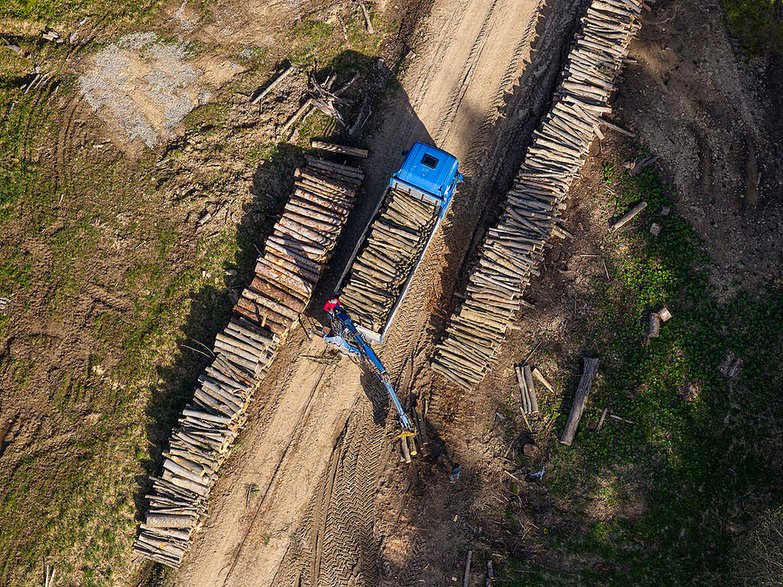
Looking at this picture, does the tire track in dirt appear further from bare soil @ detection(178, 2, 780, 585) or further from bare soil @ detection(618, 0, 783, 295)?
bare soil @ detection(618, 0, 783, 295)

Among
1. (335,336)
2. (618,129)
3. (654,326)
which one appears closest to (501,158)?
(618,129)

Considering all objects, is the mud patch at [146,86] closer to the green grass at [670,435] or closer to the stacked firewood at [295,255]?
the stacked firewood at [295,255]

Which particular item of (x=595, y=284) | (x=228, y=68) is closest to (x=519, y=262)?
(x=595, y=284)

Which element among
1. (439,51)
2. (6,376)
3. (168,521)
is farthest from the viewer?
(439,51)

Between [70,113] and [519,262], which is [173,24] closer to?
[70,113]

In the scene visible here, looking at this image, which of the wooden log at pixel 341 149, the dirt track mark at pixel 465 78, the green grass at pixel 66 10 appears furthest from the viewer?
the green grass at pixel 66 10

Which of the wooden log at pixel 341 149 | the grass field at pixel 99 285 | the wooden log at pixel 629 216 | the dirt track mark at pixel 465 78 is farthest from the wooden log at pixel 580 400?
the grass field at pixel 99 285

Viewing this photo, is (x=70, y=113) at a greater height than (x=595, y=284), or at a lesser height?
lesser
